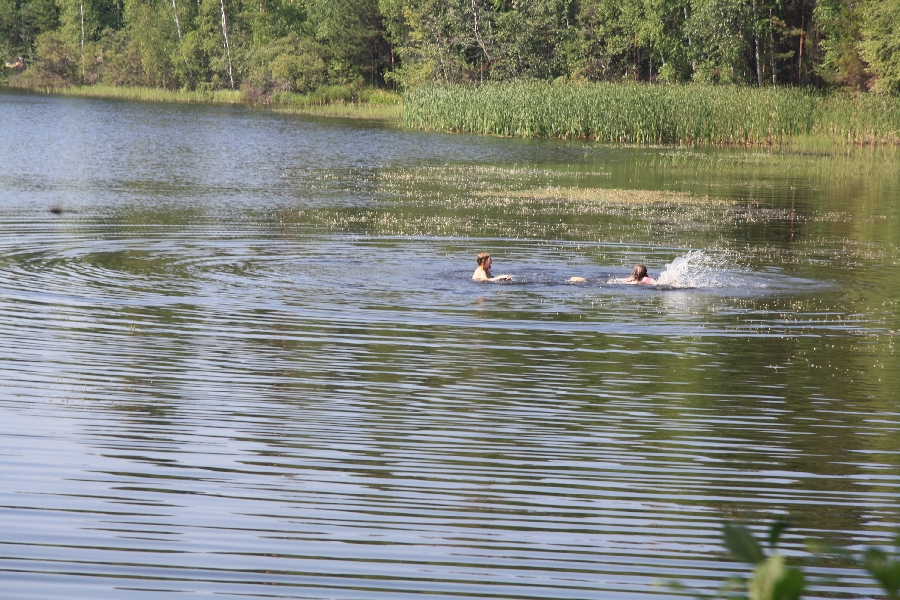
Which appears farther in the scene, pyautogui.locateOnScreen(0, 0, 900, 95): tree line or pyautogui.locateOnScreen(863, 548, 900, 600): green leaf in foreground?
pyautogui.locateOnScreen(0, 0, 900, 95): tree line

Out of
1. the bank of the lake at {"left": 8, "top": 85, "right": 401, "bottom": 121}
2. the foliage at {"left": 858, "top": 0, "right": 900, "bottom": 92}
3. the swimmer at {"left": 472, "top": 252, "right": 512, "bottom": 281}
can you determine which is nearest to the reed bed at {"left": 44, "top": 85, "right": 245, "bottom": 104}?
the bank of the lake at {"left": 8, "top": 85, "right": 401, "bottom": 121}

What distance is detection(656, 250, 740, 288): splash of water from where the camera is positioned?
15078 millimetres

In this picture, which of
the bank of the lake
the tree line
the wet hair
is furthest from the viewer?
the bank of the lake

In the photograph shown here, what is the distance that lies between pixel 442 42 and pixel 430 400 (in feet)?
225

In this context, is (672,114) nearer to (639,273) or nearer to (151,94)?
(639,273)

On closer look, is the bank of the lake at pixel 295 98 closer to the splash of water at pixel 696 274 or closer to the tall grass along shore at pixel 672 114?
the tall grass along shore at pixel 672 114

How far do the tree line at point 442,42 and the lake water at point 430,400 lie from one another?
120ft

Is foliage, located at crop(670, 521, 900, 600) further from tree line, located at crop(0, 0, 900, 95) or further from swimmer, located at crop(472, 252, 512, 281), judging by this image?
tree line, located at crop(0, 0, 900, 95)

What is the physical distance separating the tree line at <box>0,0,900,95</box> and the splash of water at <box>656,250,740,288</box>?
35580mm

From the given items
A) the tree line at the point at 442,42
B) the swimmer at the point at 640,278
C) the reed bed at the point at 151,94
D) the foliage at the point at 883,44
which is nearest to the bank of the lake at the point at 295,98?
the reed bed at the point at 151,94

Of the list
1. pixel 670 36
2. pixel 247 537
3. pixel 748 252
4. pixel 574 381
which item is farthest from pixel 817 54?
Answer: pixel 247 537

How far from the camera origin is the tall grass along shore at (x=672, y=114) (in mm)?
41750

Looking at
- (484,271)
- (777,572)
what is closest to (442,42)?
(484,271)

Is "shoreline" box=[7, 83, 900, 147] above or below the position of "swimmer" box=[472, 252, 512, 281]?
above
